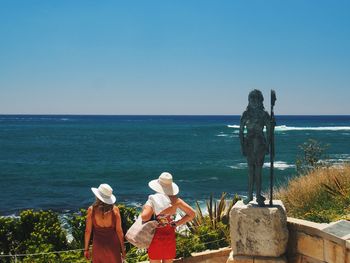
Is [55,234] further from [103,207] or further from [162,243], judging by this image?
[162,243]

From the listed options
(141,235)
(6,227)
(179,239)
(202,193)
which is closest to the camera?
(141,235)

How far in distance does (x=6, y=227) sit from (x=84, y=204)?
615 inches

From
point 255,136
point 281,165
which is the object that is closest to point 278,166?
point 281,165

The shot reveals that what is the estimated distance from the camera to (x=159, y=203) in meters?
→ 5.50

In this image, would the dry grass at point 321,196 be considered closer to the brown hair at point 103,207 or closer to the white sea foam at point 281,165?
the brown hair at point 103,207

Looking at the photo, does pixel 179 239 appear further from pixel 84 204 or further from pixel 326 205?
pixel 84 204

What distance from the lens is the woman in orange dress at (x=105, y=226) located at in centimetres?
549

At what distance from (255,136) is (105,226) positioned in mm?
2504

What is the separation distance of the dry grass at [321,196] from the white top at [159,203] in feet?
9.31

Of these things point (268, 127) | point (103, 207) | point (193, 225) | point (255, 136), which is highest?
point (268, 127)

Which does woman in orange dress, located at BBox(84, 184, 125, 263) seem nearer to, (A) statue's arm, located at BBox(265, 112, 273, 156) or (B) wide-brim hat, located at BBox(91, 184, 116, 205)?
(B) wide-brim hat, located at BBox(91, 184, 116, 205)

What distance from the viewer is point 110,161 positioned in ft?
151

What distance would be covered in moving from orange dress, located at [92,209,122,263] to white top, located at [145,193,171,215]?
542 millimetres

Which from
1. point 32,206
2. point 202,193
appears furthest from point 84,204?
point 202,193
